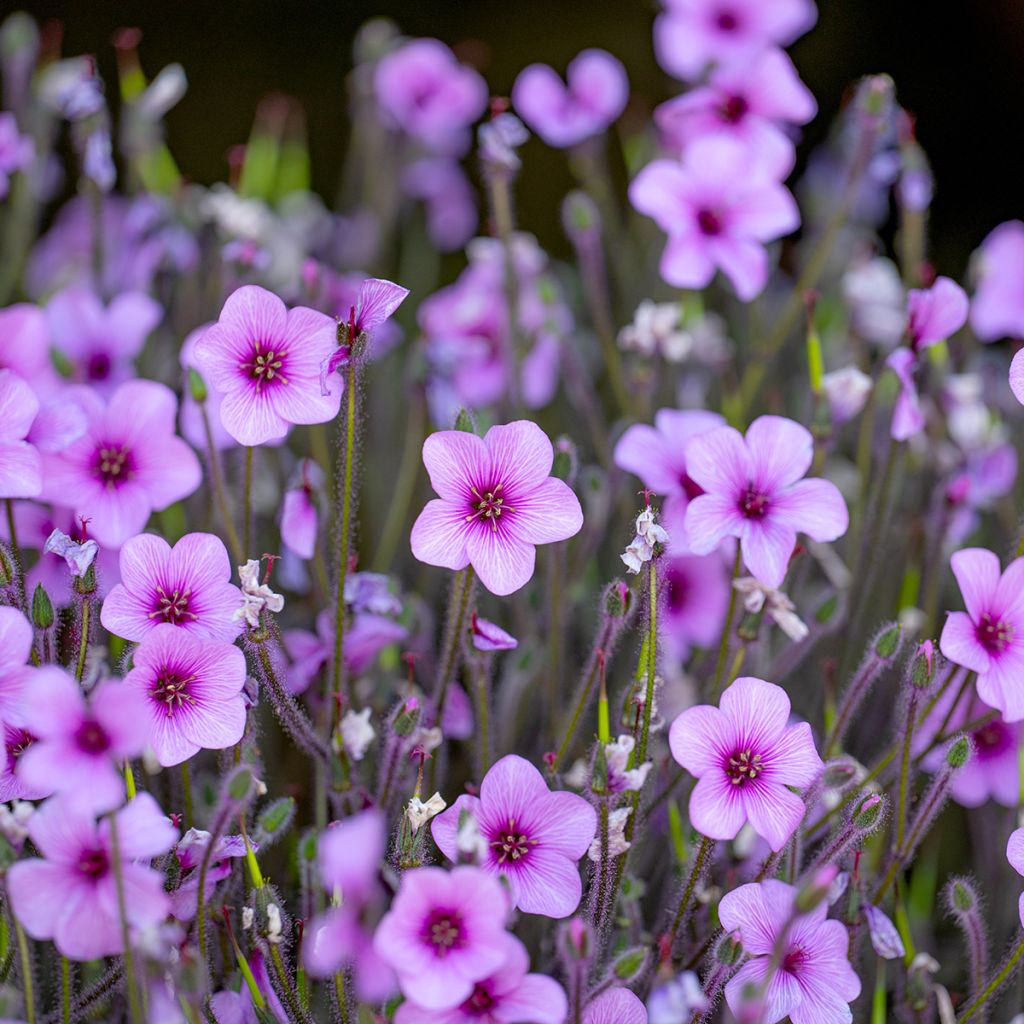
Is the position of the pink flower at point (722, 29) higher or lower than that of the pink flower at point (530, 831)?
higher

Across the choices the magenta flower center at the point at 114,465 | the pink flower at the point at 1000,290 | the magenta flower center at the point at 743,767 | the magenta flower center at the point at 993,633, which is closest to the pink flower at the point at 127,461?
the magenta flower center at the point at 114,465

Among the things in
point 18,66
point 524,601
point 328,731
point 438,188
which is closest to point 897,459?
point 524,601

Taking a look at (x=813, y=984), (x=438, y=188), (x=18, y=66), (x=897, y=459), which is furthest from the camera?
(x=438, y=188)

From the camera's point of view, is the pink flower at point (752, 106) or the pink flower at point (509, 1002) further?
the pink flower at point (752, 106)

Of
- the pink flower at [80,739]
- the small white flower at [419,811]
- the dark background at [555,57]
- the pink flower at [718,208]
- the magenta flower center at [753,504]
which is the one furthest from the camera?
the dark background at [555,57]

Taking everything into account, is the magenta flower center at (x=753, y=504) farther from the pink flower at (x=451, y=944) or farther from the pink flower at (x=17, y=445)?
the pink flower at (x=17, y=445)

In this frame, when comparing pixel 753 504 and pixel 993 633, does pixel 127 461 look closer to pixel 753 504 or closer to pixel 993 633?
pixel 753 504

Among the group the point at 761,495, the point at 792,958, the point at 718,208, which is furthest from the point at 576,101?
the point at 792,958

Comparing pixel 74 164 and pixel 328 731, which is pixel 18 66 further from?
Answer: pixel 328 731
